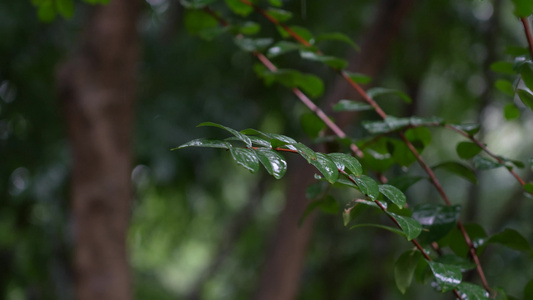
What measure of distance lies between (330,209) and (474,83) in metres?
1.92

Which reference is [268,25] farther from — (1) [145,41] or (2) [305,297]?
(2) [305,297]

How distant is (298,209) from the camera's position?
163 cm

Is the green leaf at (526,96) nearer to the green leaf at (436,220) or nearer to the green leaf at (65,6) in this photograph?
the green leaf at (436,220)

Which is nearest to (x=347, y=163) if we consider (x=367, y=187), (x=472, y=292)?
(x=367, y=187)

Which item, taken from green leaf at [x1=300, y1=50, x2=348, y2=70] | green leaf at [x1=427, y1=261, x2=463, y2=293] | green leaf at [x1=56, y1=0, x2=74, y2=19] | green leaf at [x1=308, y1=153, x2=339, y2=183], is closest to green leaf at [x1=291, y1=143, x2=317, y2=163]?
green leaf at [x1=308, y1=153, x2=339, y2=183]

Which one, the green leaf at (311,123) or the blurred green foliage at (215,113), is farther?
the blurred green foliage at (215,113)

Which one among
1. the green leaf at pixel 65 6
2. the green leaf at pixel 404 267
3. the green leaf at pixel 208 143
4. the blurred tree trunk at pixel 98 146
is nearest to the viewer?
the green leaf at pixel 208 143

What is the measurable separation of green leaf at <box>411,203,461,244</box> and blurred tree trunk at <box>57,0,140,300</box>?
3.52 feet

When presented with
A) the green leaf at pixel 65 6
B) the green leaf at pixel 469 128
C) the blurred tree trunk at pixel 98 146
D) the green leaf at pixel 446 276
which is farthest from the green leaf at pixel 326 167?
the blurred tree trunk at pixel 98 146

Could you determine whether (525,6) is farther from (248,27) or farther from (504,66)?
(248,27)

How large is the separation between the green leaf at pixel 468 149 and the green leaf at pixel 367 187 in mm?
210

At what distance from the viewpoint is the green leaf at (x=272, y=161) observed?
1.12ft

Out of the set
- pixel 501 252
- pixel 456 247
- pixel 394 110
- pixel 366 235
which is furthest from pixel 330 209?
pixel 366 235

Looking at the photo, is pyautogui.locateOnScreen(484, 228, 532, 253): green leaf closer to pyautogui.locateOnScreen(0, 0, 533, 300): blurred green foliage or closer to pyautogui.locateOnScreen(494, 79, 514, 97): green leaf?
pyautogui.locateOnScreen(494, 79, 514, 97): green leaf
